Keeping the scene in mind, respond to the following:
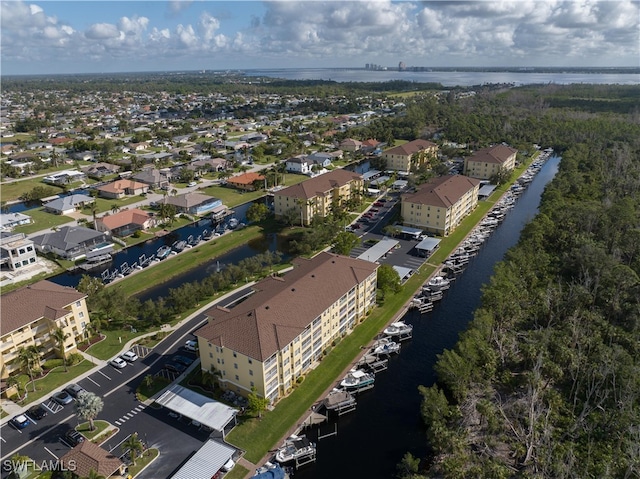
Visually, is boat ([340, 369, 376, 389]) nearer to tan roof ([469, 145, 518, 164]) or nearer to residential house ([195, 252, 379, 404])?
residential house ([195, 252, 379, 404])

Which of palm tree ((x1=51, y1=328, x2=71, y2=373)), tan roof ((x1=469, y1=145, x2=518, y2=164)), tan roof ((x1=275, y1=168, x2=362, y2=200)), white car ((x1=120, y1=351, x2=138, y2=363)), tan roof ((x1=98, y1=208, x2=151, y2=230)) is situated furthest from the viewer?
tan roof ((x1=469, y1=145, x2=518, y2=164))

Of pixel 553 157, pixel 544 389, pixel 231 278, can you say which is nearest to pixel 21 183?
pixel 231 278

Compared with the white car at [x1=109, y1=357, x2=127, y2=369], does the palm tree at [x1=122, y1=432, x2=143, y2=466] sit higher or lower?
higher

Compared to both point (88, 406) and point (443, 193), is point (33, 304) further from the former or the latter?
point (443, 193)

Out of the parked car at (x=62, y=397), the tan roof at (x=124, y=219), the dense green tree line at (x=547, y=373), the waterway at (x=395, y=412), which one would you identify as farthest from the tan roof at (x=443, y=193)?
the parked car at (x=62, y=397)

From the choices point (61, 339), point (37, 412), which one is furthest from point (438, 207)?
point (37, 412)

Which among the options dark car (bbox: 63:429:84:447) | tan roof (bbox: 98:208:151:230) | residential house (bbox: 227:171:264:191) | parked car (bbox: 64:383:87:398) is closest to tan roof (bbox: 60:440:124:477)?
dark car (bbox: 63:429:84:447)

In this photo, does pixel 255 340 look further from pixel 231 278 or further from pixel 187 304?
pixel 231 278
